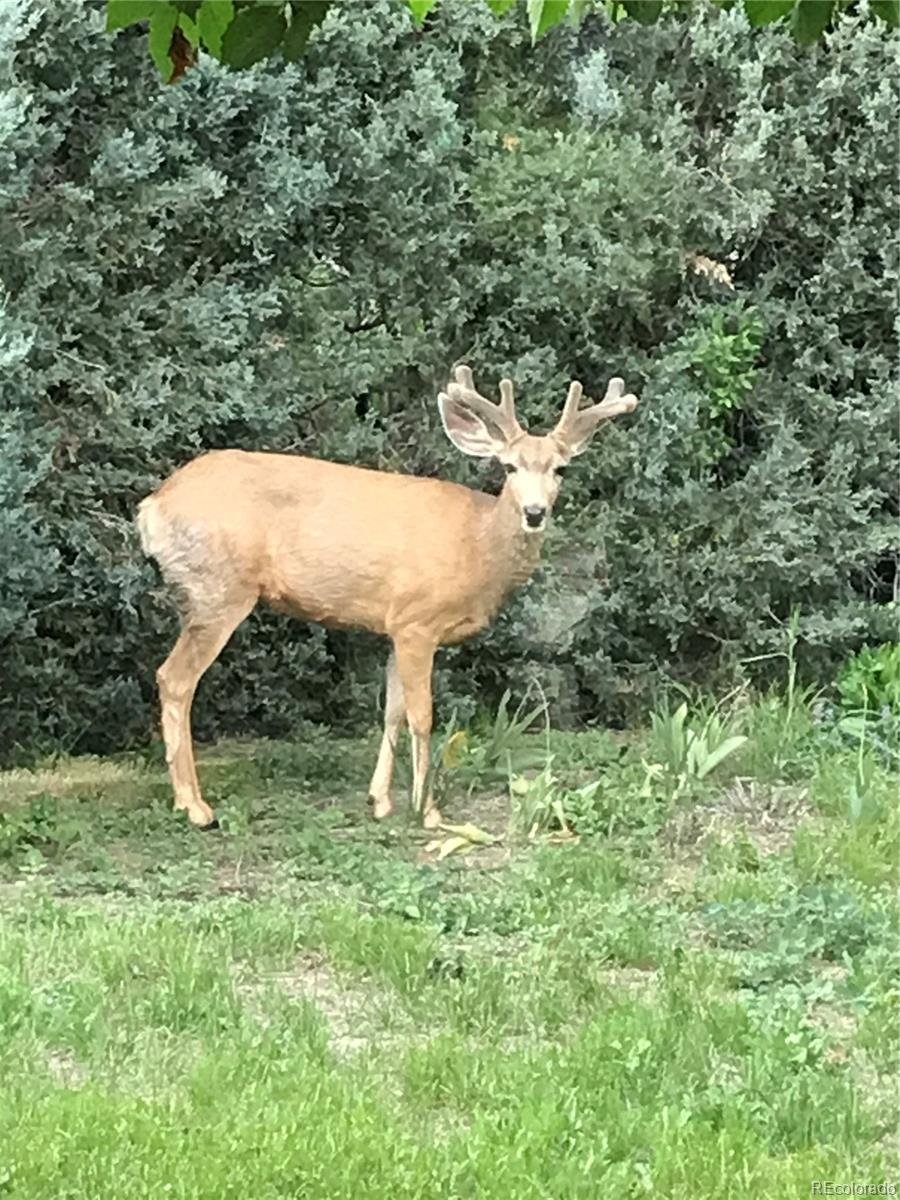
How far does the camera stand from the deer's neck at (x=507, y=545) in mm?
5352

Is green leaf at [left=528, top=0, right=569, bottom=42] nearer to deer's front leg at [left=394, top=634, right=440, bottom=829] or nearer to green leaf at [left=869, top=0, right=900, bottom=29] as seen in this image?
green leaf at [left=869, top=0, right=900, bottom=29]

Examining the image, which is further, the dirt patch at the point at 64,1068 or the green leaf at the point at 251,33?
the dirt patch at the point at 64,1068

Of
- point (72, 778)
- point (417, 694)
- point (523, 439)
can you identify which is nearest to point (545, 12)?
→ point (523, 439)

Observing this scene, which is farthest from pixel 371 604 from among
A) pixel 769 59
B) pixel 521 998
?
pixel 769 59

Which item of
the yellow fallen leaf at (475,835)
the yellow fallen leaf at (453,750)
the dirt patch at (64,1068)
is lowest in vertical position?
the yellow fallen leaf at (453,750)

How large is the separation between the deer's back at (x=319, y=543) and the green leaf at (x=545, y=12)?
311 centimetres

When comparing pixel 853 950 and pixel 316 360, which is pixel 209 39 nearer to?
pixel 853 950

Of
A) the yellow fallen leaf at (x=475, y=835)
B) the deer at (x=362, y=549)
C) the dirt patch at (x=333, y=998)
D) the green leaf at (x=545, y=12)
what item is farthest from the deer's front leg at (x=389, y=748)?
the green leaf at (x=545, y=12)

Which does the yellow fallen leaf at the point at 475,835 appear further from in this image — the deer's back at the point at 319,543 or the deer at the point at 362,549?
the deer's back at the point at 319,543

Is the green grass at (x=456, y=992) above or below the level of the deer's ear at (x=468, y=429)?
below

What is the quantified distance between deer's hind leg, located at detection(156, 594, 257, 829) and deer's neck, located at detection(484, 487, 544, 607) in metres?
0.80

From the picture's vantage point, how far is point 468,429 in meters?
5.46

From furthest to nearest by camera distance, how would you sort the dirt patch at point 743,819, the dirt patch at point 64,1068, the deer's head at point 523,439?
the deer's head at point 523,439
the dirt patch at point 743,819
the dirt patch at point 64,1068

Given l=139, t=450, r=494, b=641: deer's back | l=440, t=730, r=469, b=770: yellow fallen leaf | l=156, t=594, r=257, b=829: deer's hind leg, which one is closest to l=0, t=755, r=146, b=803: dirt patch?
l=156, t=594, r=257, b=829: deer's hind leg
